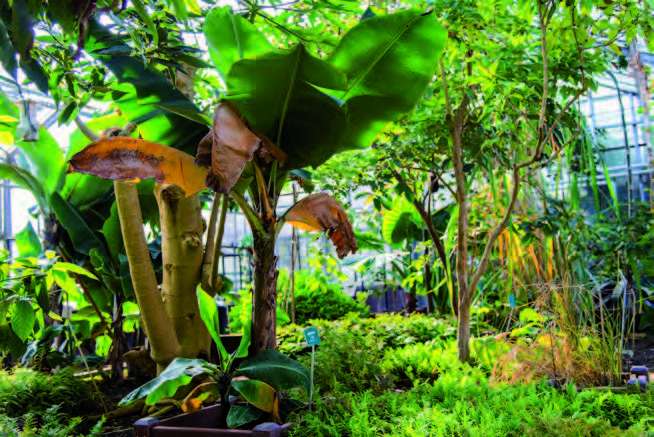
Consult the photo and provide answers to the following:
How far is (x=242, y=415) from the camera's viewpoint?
2.49 metres

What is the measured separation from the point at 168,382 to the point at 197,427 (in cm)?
25

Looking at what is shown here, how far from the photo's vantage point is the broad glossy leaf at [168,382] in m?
2.33

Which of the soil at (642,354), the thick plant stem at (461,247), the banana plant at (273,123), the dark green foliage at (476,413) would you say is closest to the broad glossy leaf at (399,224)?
the soil at (642,354)

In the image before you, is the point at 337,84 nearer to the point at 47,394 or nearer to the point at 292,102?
the point at 292,102

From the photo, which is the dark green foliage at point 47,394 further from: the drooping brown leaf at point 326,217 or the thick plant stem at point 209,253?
the drooping brown leaf at point 326,217

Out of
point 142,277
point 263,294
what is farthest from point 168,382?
point 142,277

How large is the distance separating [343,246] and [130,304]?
6.89ft

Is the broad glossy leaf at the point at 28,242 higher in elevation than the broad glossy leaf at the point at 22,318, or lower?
higher

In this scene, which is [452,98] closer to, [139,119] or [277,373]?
[139,119]

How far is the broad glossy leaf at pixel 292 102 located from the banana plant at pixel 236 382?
0.82m

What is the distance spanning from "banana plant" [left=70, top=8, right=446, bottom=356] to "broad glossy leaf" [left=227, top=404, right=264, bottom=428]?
349mm

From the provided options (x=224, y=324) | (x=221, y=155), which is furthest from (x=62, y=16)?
(x=224, y=324)

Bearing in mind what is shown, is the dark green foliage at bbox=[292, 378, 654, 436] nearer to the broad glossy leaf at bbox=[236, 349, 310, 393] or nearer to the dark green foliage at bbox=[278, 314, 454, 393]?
the broad glossy leaf at bbox=[236, 349, 310, 393]

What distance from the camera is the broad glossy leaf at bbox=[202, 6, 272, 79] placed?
274 centimetres
